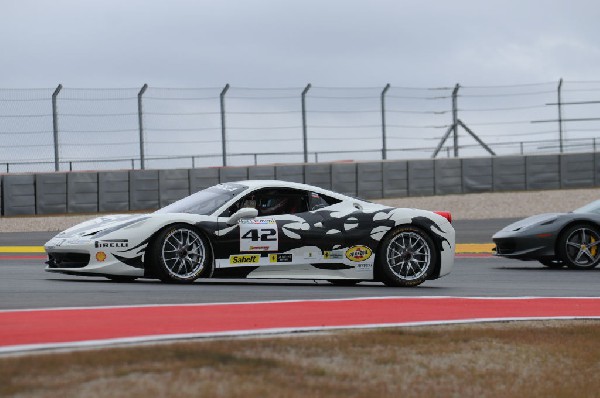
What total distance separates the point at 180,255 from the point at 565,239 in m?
6.32

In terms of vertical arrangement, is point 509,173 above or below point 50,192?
above

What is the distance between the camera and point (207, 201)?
13.1 m

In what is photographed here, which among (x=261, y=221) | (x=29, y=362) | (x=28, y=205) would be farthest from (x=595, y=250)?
(x=28, y=205)

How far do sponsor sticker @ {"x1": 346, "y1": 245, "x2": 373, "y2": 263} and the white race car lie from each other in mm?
11

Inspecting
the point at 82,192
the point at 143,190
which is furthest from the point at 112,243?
the point at 143,190

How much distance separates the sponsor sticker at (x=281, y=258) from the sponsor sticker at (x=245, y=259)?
157 millimetres

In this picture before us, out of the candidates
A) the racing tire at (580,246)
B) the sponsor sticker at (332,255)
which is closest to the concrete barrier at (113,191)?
the racing tire at (580,246)

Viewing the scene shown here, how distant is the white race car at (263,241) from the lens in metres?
12.5

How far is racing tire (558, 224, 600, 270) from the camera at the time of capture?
1662 cm

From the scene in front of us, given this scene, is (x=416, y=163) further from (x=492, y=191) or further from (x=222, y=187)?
(x=222, y=187)

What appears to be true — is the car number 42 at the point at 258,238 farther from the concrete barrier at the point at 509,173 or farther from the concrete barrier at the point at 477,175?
the concrete barrier at the point at 509,173

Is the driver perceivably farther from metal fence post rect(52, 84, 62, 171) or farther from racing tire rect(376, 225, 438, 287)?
metal fence post rect(52, 84, 62, 171)

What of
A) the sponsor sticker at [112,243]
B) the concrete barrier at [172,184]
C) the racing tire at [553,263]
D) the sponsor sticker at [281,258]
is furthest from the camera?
the concrete barrier at [172,184]

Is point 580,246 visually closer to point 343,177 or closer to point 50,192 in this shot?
point 343,177
